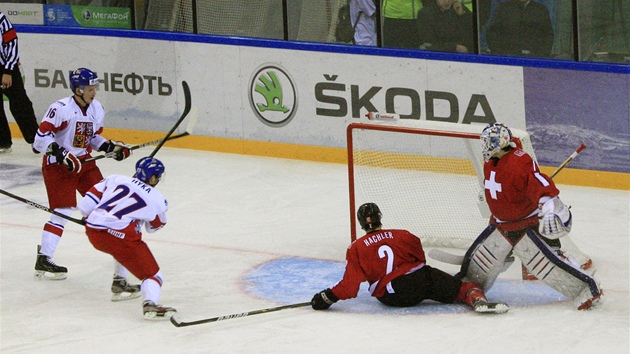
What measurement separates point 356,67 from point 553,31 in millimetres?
1635

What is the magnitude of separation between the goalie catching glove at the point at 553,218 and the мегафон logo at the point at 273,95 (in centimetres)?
436

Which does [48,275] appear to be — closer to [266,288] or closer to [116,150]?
[116,150]

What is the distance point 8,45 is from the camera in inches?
401

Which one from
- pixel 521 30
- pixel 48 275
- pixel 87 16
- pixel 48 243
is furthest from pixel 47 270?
pixel 87 16

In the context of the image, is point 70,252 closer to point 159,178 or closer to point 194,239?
point 194,239

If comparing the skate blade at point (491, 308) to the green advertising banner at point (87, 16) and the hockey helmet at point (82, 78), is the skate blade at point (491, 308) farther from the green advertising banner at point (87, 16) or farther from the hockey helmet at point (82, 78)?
the green advertising banner at point (87, 16)

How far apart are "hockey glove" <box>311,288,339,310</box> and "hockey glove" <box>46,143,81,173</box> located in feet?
5.47

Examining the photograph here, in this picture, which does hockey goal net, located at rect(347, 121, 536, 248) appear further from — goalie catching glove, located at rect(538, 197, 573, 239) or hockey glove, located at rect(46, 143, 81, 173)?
hockey glove, located at rect(46, 143, 81, 173)

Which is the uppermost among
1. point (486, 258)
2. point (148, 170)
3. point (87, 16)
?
point (87, 16)

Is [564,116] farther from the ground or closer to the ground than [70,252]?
farther from the ground

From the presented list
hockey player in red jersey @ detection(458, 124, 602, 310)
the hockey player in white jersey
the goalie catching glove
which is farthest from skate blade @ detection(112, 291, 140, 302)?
the goalie catching glove

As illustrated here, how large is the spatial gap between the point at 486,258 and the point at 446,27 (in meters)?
3.48

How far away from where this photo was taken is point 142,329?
6.23m

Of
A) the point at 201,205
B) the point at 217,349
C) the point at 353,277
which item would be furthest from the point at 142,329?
the point at 201,205
